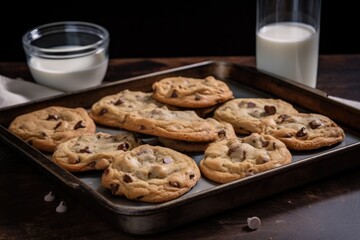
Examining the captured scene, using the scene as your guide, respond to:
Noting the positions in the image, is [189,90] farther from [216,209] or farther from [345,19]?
[345,19]

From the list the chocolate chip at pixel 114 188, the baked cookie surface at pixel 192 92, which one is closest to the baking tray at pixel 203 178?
the chocolate chip at pixel 114 188

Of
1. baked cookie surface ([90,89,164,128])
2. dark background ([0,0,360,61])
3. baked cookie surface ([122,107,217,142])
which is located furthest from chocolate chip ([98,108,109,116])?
dark background ([0,0,360,61])

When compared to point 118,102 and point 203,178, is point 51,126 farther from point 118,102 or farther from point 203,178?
point 203,178

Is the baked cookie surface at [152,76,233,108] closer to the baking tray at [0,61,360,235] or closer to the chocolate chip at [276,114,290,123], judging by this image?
the baking tray at [0,61,360,235]

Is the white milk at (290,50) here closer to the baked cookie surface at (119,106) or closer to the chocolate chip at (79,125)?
the baked cookie surface at (119,106)

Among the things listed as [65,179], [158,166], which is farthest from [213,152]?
[65,179]

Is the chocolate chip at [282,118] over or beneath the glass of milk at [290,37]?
beneath
